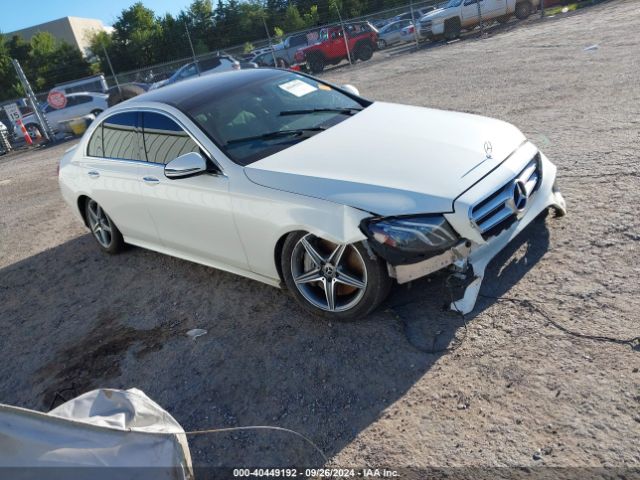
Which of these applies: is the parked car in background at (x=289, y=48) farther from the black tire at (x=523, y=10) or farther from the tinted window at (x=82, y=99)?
the black tire at (x=523, y=10)

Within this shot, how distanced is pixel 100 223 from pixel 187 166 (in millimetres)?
2355

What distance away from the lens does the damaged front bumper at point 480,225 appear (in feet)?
10.4

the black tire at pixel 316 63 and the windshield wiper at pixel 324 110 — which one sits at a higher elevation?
the windshield wiper at pixel 324 110

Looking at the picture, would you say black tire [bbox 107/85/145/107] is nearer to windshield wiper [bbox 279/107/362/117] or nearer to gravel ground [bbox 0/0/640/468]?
gravel ground [bbox 0/0/640/468]

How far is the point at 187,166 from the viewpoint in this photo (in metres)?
3.89

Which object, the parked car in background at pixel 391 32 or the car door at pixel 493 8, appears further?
the parked car in background at pixel 391 32

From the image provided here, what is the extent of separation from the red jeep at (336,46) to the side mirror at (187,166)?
65.2ft

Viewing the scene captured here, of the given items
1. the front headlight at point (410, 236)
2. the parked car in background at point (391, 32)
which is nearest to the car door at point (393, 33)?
the parked car in background at point (391, 32)

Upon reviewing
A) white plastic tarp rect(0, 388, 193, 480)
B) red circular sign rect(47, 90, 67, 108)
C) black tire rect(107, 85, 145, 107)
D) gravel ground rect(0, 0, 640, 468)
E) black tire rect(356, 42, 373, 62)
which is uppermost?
red circular sign rect(47, 90, 67, 108)

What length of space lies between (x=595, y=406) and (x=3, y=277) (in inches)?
239

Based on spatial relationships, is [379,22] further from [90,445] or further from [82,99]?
[90,445]

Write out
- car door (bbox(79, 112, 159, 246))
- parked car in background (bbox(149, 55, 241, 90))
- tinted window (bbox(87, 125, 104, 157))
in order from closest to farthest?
car door (bbox(79, 112, 159, 246))
tinted window (bbox(87, 125, 104, 157))
parked car in background (bbox(149, 55, 241, 90))

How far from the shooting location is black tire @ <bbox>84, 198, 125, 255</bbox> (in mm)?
5602

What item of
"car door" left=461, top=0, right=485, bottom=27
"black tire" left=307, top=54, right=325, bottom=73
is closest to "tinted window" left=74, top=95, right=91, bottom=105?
"black tire" left=307, top=54, right=325, bottom=73
